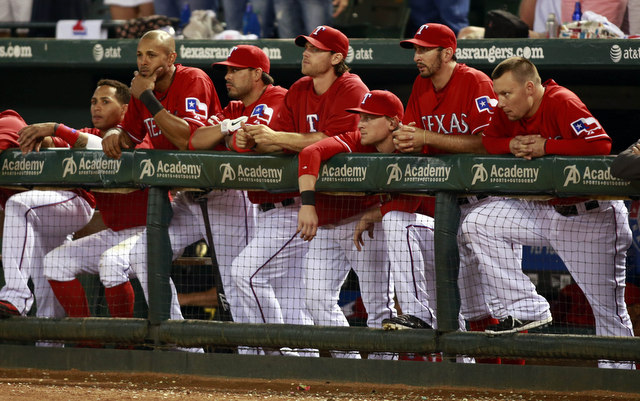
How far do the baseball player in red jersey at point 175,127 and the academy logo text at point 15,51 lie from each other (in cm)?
190

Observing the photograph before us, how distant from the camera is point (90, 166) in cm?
475

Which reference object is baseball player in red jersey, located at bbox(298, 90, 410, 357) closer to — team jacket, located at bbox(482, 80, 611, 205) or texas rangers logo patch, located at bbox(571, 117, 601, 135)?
team jacket, located at bbox(482, 80, 611, 205)

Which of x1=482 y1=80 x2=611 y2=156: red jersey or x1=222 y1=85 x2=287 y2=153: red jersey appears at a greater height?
x1=222 y1=85 x2=287 y2=153: red jersey

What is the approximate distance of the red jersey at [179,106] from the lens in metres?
4.95

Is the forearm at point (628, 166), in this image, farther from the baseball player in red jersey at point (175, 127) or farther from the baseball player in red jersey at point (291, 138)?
the baseball player in red jersey at point (175, 127)

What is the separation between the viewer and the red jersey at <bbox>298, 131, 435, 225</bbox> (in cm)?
434

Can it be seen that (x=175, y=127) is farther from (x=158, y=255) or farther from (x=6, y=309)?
(x=6, y=309)

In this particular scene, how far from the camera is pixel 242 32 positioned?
7609mm

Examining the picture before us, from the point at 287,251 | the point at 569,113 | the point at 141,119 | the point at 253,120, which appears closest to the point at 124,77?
the point at 141,119

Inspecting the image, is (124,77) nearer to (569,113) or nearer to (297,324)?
(297,324)

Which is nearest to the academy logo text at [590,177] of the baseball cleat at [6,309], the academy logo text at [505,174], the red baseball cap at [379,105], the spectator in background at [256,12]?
the academy logo text at [505,174]

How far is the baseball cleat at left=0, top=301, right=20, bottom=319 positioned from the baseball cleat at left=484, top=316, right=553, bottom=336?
8.33 feet

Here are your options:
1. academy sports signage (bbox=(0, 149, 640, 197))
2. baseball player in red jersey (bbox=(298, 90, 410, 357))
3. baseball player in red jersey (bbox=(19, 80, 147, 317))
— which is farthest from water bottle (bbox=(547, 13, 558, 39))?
baseball player in red jersey (bbox=(19, 80, 147, 317))

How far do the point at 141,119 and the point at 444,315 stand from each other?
2.10m
